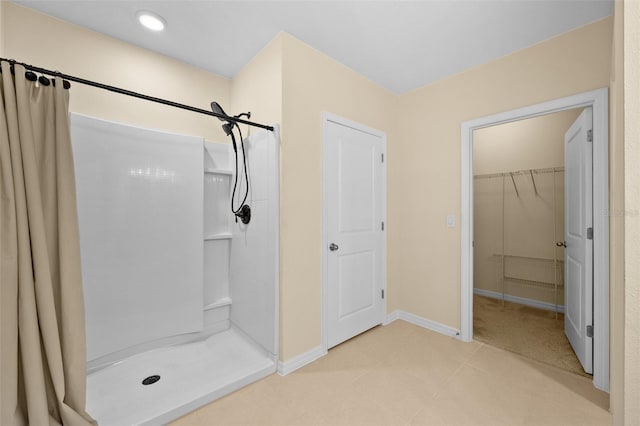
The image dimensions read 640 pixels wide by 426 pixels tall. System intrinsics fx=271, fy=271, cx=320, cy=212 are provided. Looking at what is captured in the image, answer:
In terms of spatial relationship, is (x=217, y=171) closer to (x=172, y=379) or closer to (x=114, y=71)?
(x=114, y=71)

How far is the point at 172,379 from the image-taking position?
1.92 metres

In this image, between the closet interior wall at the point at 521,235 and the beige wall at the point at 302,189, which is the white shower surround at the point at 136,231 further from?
the closet interior wall at the point at 521,235

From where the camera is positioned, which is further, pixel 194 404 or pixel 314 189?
pixel 314 189

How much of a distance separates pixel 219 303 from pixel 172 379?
0.82 metres

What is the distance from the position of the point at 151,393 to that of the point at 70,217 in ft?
4.00

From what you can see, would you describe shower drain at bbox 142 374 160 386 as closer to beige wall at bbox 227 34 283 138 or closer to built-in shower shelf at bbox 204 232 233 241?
built-in shower shelf at bbox 204 232 233 241

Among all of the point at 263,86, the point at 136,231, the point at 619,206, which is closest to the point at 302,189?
the point at 263,86

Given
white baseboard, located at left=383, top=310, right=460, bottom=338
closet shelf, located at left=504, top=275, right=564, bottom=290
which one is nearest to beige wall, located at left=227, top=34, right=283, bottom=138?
white baseboard, located at left=383, top=310, right=460, bottom=338

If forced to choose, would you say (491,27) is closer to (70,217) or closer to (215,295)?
(70,217)

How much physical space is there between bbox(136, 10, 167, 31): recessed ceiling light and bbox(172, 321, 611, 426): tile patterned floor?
2.70 meters

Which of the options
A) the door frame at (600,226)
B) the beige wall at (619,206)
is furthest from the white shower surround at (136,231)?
the door frame at (600,226)

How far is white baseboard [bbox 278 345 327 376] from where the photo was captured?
2.05m

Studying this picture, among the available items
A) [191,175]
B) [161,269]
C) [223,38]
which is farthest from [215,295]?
[223,38]

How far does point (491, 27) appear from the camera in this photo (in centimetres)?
204
